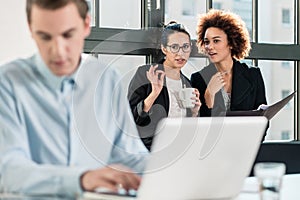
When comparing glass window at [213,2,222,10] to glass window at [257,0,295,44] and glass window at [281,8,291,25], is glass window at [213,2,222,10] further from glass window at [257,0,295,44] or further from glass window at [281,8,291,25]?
glass window at [281,8,291,25]

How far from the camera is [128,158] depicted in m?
1.68

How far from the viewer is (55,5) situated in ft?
5.23

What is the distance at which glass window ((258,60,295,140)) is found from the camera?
13.0ft

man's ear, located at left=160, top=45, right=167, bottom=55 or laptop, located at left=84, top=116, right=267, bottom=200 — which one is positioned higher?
man's ear, located at left=160, top=45, right=167, bottom=55

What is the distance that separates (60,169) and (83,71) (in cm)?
30

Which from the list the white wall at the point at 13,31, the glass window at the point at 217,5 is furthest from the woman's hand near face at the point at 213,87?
the white wall at the point at 13,31

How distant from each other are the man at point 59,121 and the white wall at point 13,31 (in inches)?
6.8

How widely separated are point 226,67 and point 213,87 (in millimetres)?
198

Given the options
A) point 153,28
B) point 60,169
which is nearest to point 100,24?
point 153,28

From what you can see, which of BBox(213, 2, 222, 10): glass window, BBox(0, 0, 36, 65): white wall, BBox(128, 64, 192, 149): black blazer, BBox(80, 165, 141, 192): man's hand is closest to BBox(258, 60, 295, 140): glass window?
BBox(213, 2, 222, 10): glass window

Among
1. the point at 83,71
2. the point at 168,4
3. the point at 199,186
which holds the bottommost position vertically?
the point at 199,186

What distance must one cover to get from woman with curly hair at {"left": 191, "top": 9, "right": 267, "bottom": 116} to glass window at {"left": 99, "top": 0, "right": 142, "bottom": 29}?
370mm

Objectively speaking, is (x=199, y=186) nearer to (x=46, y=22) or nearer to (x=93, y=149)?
(x=93, y=149)

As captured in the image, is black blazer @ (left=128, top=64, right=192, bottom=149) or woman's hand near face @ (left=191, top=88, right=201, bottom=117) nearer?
Result: black blazer @ (left=128, top=64, right=192, bottom=149)
